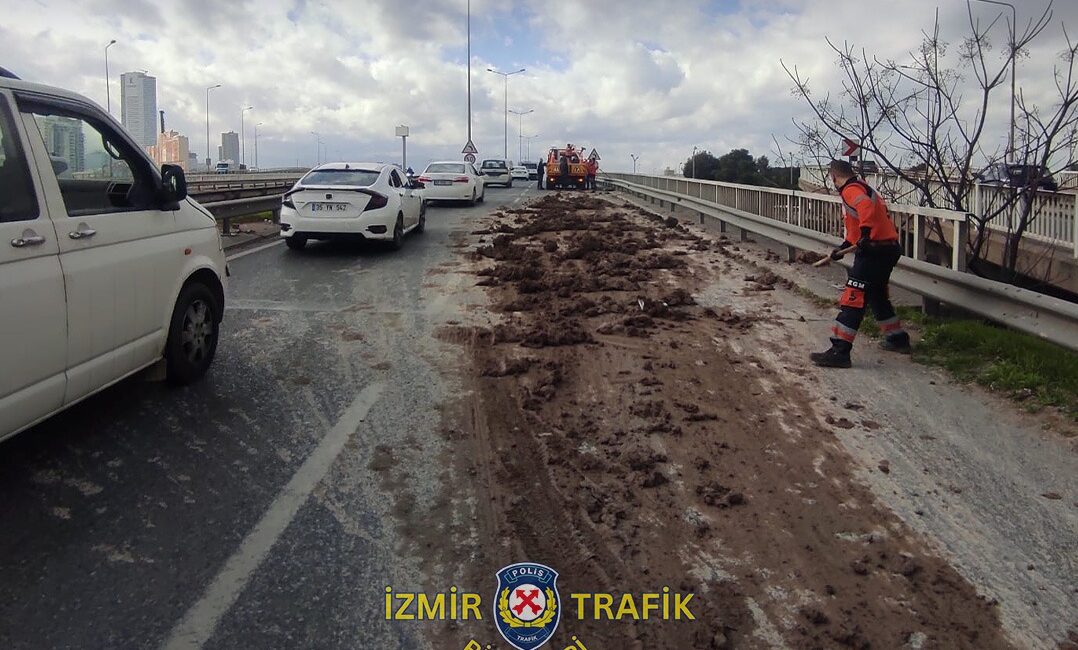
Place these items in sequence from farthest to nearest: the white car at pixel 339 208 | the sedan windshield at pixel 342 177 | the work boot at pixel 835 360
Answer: the sedan windshield at pixel 342 177, the white car at pixel 339 208, the work boot at pixel 835 360

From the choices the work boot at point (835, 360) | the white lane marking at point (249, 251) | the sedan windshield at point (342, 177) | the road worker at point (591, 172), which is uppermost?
the road worker at point (591, 172)

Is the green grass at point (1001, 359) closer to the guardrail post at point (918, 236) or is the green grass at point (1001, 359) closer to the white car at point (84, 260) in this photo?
the guardrail post at point (918, 236)

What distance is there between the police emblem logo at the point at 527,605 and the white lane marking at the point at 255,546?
1044 mm

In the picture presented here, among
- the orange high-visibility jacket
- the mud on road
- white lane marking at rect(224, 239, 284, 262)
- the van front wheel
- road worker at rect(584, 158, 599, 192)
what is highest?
road worker at rect(584, 158, 599, 192)

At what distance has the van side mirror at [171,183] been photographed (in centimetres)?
570

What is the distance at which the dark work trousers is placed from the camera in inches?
269

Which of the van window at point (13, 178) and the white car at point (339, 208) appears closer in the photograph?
the van window at point (13, 178)

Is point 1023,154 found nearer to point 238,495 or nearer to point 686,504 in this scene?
point 686,504

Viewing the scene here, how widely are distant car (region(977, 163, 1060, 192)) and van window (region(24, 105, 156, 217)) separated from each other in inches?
330

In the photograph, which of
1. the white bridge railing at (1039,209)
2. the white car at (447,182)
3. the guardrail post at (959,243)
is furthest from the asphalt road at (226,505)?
the white car at (447,182)

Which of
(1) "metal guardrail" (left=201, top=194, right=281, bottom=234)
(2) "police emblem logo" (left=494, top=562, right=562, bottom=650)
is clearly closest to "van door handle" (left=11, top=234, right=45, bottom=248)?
(2) "police emblem logo" (left=494, top=562, right=562, bottom=650)

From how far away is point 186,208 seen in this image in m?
6.12

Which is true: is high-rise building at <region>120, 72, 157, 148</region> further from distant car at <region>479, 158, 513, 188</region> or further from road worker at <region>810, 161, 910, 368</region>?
road worker at <region>810, 161, 910, 368</region>

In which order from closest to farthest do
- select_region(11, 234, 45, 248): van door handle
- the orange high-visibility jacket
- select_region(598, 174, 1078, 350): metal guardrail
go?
1. select_region(11, 234, 45, 248): van door handle
2. select_region(598, 174, 1078, 350): metal guardrail
3. the orange high-visibility jacket
